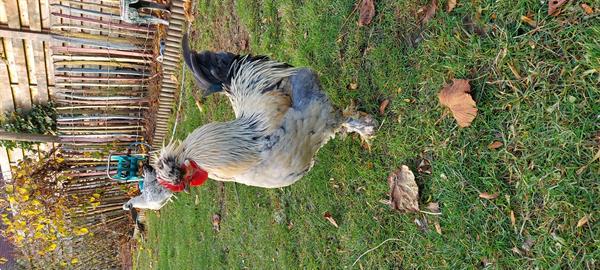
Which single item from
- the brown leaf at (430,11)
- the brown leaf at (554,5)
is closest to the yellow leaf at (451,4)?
the brown leaf at (430,11)

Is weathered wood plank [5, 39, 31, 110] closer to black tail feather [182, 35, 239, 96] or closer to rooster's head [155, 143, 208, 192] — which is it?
black tail feather [182, 35, 239, 96]

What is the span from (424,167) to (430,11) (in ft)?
3.98

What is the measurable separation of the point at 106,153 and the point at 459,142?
771cm

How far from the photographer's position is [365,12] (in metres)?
4.01

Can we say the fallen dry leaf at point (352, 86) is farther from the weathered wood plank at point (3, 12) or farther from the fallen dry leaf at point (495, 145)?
the weathered wood plank at point (3, 12)

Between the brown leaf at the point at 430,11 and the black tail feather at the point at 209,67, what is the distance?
1.86 m

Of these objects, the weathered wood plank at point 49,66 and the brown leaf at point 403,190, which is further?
the weathered wood plank at point 49,66

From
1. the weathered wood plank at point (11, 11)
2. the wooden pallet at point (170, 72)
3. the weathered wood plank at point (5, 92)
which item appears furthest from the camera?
the wooden pallet at point (170, 72)

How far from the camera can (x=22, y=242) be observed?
920 centimetres

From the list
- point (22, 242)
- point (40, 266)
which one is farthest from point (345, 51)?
point (40, 266)

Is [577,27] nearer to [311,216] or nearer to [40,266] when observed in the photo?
[311,216]

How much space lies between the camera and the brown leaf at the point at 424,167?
3.39m

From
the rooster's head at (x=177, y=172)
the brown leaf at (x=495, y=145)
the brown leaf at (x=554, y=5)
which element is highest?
the brown leaf at (x=554, y=5)

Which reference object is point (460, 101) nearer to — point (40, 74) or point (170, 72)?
point (170, 72)
